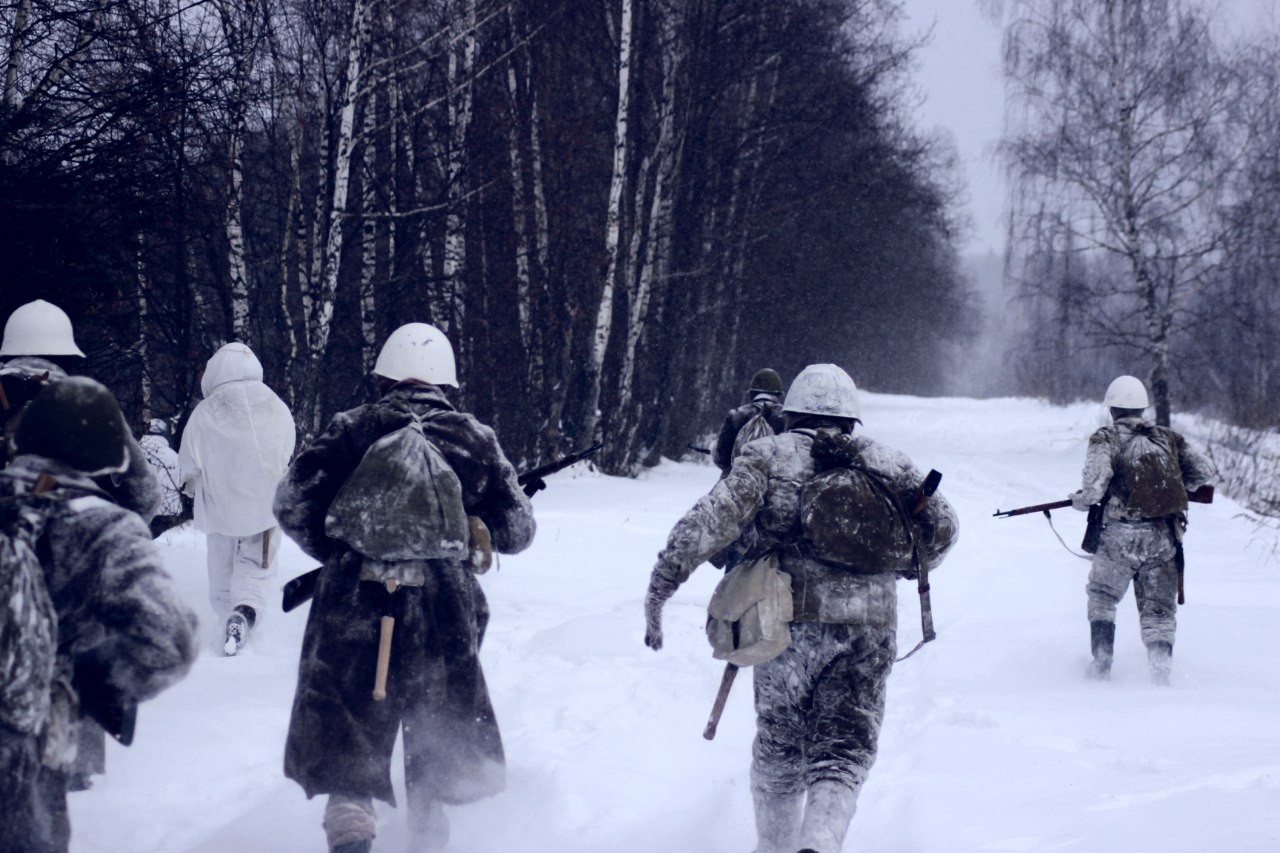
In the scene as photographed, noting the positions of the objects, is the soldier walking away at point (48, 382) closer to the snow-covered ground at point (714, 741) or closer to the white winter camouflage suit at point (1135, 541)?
the snow-covered ground at point (714, 741)

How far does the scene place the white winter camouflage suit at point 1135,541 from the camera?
746 centimetres

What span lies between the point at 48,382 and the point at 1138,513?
18.7 ft

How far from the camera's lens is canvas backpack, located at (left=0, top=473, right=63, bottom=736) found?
8.54ft

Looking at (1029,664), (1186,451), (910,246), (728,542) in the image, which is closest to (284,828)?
(728,542)

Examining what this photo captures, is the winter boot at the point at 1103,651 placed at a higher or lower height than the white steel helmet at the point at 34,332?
lower

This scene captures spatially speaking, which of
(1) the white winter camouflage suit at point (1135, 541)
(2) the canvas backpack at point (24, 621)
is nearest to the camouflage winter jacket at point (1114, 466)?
(1) the white winter camouflage suit at point (1135, 541)

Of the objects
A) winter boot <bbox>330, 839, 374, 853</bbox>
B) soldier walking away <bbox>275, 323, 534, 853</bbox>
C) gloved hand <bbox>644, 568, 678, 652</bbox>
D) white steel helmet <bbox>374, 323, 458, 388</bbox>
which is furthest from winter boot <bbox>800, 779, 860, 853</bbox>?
white steel helmet <bbox>374, 323, 458, 388</bbox>

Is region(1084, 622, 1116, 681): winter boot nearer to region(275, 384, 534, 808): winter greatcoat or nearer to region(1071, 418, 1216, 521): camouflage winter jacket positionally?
region(1071, 418, 1216, 521): camouflage winter jacket

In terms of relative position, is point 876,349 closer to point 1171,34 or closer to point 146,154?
point 1171,34

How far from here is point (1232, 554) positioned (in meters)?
13.4

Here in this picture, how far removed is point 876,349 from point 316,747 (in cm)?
4521

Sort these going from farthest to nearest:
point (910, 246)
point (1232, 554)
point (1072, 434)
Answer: point (910, 246) < point (1072, 434) < point (1232, 554)

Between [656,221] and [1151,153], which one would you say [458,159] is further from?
[1151,153]

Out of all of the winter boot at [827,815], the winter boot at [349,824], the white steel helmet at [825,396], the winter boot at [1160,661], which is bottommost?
the winter boot at [1160,661]
